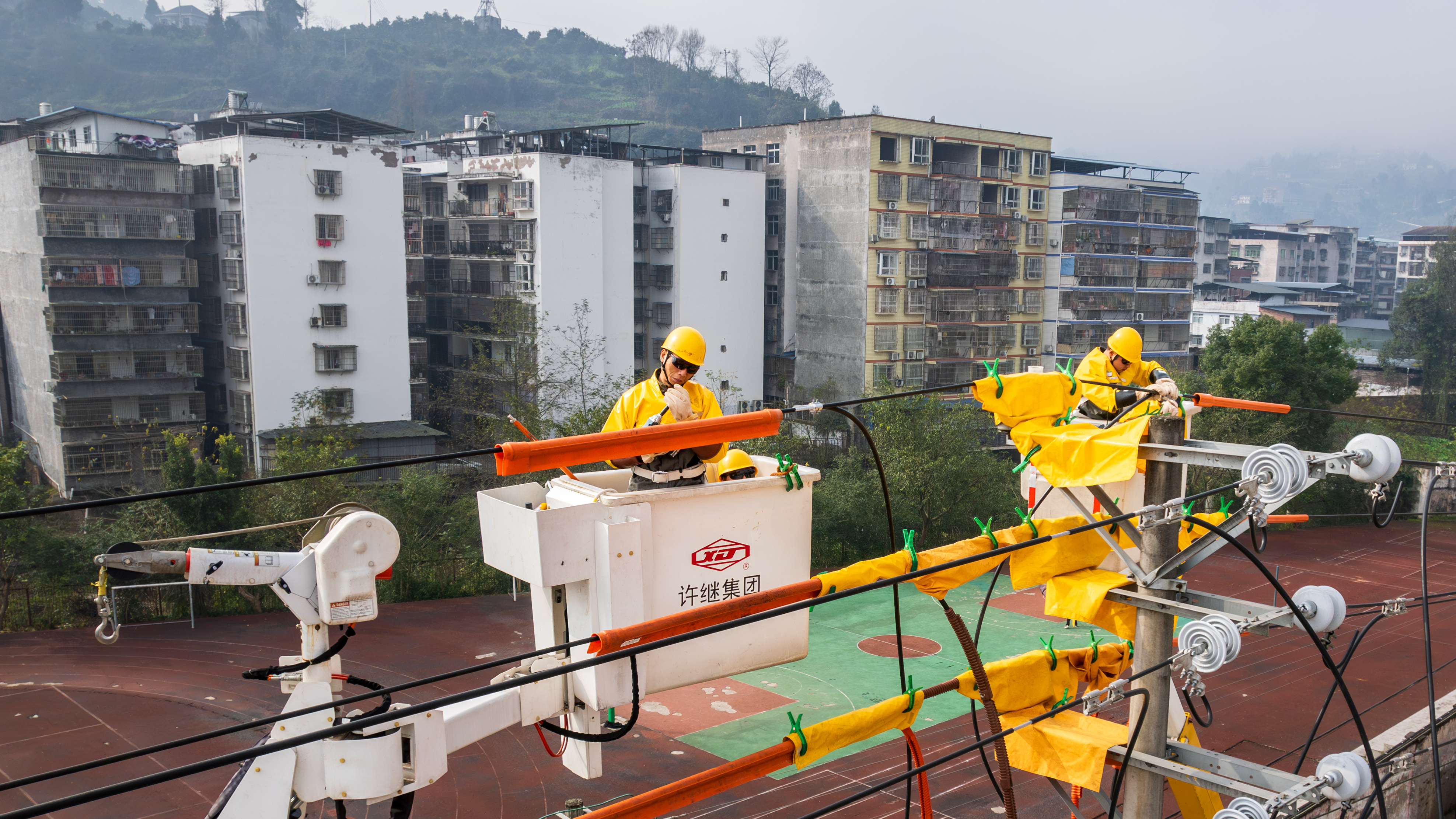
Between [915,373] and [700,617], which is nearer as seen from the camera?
[700,617]

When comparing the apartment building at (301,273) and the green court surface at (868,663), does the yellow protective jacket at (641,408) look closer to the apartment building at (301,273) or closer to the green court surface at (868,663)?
the green court surface at (868,663)

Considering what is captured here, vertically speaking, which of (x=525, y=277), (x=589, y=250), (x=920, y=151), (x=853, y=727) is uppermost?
(x=920, y=151)

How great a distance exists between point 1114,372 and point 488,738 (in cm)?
853

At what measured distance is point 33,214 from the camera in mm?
30875

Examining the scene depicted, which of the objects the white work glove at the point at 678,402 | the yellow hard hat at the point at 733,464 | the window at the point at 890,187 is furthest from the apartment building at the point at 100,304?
the yellow hard hat at the point at 733,464

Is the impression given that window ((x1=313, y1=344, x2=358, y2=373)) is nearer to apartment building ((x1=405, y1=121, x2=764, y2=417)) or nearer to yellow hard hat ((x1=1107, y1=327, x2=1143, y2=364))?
apartment building ((x1=405, y1=121, x2=764, y2=417))

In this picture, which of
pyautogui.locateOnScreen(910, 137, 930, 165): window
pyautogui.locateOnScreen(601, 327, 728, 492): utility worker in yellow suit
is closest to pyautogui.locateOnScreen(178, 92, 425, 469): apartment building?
pyautogui.locateOnScreen(910, 137, 930, 165): window

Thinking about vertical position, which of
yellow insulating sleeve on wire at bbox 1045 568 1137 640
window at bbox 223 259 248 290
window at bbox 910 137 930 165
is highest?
window at bbox 910 137 930 165

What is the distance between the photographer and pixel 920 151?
41.9 m

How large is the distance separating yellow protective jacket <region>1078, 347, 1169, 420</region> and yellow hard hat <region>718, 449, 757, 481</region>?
8.55 feet

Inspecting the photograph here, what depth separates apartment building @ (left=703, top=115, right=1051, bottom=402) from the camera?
41469mm

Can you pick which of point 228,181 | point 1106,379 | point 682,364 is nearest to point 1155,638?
point 682,364

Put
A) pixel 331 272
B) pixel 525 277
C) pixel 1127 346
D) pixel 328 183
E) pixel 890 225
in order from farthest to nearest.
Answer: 1. pixel 890 225
2. pixel 525 277
3. pixel 331 272
4. pixel 328 183
5. pixel 1127 346

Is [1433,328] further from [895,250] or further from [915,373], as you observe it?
[895,250]
